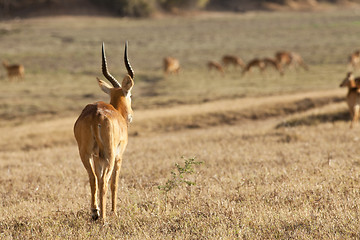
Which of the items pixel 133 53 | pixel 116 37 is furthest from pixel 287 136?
pixel 116 37

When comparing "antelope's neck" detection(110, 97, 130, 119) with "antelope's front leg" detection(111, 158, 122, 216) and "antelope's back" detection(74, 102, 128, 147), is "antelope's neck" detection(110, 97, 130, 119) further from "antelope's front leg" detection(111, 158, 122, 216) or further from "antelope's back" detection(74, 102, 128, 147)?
"antelope's front leg" detection(111, 158, 122, 216)

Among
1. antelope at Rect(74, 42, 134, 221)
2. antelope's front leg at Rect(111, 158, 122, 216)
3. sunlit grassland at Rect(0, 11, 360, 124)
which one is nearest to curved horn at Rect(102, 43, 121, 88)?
antelope at Rect(74, 42, 134, 221)

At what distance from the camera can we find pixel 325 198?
6043 mm

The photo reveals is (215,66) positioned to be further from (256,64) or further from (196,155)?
(196,155)

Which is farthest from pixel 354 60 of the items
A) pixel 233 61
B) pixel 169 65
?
pixel 169 65

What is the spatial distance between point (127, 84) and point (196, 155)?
4.16 meters

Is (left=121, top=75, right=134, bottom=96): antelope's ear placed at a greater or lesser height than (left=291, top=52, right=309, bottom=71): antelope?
greater

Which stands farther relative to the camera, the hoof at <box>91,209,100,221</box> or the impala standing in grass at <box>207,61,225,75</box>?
the impala standing in grass at <box>207,61,225,75</box>

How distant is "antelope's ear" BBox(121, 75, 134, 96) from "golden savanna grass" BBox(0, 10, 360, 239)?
1.48 meters

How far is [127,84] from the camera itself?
621 centimetres

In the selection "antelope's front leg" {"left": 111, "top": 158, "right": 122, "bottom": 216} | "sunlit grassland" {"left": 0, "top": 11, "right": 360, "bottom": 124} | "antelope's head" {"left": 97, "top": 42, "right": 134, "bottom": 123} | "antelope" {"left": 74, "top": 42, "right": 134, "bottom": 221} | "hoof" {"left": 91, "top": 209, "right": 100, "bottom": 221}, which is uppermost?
"antelope's head" {"left": 97, "top": 42, "right": 134, "bottom": 123}

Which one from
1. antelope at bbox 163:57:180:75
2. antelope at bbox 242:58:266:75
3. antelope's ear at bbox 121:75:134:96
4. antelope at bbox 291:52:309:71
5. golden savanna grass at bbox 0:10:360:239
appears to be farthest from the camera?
antelope at bbox 291:52:309:71

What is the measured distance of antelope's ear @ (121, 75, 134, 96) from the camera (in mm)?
6137

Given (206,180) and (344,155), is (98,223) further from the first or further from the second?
(344,155)
